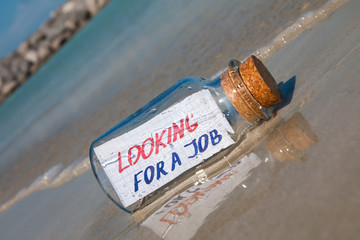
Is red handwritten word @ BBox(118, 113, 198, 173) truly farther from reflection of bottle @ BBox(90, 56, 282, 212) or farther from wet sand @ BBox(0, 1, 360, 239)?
wet sand @ BBox(0, 1, 360, 239)

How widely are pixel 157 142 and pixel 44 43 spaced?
15.0 m

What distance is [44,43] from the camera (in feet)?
49.1

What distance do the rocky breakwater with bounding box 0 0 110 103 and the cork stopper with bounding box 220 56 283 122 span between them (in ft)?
40.1

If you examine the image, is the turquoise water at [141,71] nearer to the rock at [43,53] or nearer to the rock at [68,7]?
the rock at [43,53]

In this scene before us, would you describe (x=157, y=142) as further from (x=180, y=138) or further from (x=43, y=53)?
(x=43, y=53)

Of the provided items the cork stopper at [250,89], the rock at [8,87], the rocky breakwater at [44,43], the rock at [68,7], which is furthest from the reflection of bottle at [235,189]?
the rock at [68,7]

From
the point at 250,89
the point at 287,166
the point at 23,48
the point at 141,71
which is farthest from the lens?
the point at 23,48

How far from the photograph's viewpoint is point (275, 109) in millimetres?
1628

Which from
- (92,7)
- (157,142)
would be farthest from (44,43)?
(157,142)

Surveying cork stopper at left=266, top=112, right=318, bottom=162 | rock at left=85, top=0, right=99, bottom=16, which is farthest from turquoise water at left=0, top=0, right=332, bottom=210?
rock at left=85, top=0, right=99, bottom=16

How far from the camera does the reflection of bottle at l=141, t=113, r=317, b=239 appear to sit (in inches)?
49.3

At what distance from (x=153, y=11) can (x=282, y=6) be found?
3.35 meters

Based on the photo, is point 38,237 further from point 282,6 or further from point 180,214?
point 282,6

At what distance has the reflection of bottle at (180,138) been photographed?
4.70 feet
